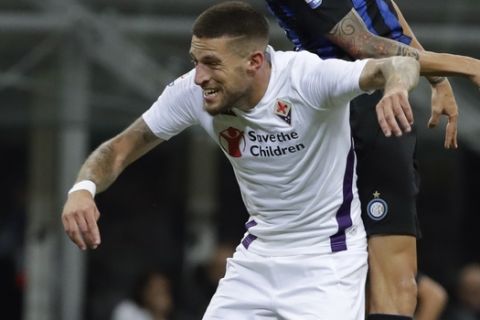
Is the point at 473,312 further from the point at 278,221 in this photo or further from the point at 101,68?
the point at 278,221

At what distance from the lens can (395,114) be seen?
20.1 ft

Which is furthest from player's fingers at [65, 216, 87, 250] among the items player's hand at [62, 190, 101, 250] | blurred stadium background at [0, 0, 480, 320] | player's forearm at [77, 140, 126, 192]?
blurred stadium background at [0, 0, 480, 320]

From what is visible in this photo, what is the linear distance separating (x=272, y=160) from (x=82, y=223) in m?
0.87

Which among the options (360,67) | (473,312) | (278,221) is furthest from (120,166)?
(473,312)

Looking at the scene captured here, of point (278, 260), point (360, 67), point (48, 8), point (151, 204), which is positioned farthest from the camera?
point (151, 204)

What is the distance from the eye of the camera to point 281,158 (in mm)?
6988

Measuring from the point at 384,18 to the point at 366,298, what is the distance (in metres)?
1.21

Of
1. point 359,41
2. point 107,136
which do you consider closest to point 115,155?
point 359,41

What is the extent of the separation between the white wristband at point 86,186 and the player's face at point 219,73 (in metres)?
0.58

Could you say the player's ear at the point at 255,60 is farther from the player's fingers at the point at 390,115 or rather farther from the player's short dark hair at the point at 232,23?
the player's fingers at the point at 390,115

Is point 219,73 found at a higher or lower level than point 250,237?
higher

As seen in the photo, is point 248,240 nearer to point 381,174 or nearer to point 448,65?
point 381,174

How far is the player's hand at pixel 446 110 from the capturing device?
6.96 m

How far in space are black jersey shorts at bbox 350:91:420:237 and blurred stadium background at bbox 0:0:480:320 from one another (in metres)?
4.45
